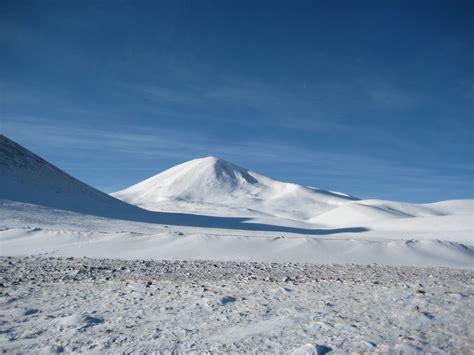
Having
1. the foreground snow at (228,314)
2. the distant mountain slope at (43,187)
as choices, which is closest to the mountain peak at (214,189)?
the distant mountain slope at (43,187)

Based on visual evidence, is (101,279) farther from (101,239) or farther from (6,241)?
(6,241)

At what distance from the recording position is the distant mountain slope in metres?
45.0

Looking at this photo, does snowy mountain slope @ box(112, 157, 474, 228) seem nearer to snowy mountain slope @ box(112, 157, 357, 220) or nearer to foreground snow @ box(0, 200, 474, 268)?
snowy mountain slope @ box(112, 157, 357, 220)

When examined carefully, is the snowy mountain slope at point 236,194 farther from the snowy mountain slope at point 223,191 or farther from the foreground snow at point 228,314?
the foreground snow at point 228,314

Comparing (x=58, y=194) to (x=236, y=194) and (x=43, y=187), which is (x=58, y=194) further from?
(x=236, y=194)

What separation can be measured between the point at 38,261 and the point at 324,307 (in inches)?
412

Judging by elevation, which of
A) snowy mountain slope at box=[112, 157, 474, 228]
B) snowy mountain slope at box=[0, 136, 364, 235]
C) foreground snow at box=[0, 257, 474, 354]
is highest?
snowy mountain slope at box=[112, 157, 474, 228]

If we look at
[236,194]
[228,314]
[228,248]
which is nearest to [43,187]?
[228,248]

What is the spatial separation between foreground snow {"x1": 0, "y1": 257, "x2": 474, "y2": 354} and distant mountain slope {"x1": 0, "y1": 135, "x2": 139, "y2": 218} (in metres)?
38.9

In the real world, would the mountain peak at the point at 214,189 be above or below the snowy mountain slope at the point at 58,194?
above

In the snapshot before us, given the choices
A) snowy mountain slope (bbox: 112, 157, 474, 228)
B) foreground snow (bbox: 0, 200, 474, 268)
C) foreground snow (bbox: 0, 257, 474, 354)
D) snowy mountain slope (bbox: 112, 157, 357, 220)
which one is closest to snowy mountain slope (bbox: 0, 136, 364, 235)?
foreground snow (bbox: 0, 200, 474, 268)

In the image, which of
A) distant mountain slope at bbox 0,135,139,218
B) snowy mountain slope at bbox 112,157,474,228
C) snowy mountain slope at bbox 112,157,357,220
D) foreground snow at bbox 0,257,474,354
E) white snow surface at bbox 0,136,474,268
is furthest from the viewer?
snowy mountain slope at bbox 112,157,357,220

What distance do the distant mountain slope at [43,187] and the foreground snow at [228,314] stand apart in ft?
128

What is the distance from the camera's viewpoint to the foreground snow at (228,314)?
16.7 ft
